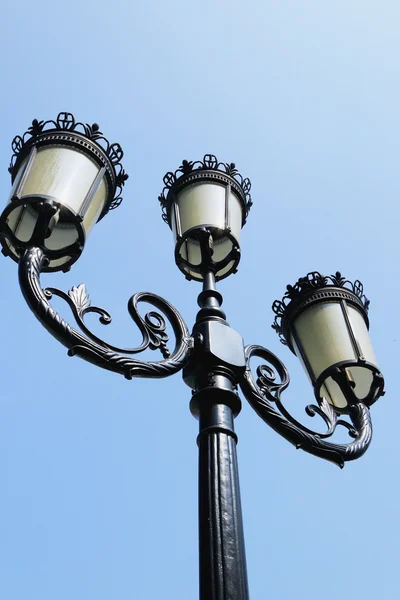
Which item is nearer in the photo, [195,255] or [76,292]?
[76,292]

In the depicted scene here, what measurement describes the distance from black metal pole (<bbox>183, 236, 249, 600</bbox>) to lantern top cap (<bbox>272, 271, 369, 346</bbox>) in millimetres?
708

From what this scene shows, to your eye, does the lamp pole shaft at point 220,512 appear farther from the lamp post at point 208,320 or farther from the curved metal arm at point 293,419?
the curved metal arm at point 293,419

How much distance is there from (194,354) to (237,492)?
2.04ft

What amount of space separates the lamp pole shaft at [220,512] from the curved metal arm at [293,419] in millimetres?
311

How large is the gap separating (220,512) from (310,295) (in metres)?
1.76

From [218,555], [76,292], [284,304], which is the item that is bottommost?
[218,555]

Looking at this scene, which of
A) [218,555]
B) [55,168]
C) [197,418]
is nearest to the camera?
[218,555]

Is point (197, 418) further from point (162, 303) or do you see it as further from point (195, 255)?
point (195, 255)

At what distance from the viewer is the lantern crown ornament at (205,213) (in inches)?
131

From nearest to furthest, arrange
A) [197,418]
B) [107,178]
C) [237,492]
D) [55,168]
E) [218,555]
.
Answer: [218,555], [237,492], [197,418], [55,168], [107,178]

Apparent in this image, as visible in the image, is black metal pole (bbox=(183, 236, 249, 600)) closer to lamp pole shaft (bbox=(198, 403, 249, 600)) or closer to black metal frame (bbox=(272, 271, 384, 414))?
lamp pole shaft (bbox=(198, 403, 249, 600))

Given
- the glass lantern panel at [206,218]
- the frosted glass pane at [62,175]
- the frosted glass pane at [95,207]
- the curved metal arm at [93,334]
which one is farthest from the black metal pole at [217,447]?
the frosted glass pane at [62,175]

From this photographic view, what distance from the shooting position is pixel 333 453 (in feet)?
9.55

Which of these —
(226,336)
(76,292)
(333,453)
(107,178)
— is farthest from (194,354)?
(107,178)
